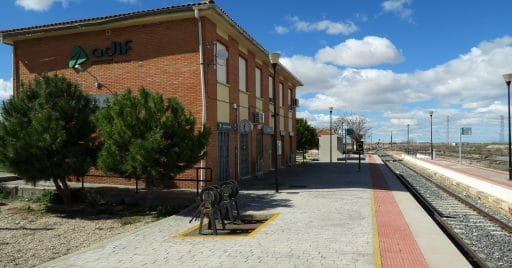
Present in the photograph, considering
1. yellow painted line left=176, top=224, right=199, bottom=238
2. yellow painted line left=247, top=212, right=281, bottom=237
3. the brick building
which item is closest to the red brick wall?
the brick building

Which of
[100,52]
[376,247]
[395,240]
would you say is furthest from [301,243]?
[100,52]

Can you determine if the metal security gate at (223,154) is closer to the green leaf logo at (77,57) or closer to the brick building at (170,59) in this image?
the brick building at (170,59)

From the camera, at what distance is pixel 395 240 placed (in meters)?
7.76

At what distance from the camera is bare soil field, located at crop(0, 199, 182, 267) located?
8.30 m

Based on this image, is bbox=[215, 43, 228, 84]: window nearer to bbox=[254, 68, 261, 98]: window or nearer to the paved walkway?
bbox=[254, 68, 261, 98]: window

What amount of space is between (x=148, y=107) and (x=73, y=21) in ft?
25.1

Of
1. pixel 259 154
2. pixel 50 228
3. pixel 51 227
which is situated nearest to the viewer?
pixel 50 228

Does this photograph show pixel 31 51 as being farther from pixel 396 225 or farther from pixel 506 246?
pixel 506 246

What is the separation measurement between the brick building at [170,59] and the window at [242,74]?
0.15 feet

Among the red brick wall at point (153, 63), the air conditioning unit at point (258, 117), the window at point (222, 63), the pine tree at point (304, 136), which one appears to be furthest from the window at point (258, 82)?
the pine tree at point (304, 136)

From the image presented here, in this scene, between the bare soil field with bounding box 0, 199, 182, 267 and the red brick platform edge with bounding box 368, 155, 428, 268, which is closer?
the red brick platform edge with bounding box 368, 155, 428, 268

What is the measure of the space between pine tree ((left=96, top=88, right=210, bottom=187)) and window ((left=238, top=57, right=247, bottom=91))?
806 centimetres

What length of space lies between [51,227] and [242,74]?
11.3 m

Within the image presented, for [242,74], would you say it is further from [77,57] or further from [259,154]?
[77,57]
